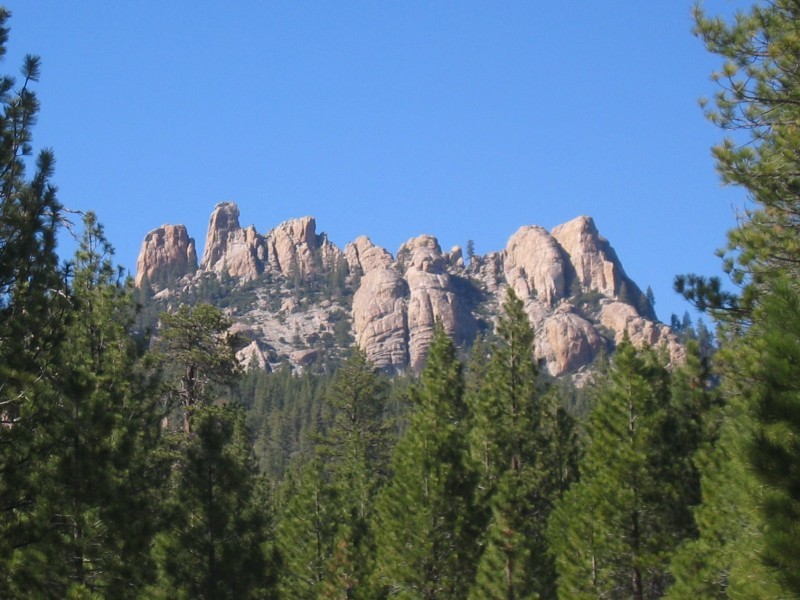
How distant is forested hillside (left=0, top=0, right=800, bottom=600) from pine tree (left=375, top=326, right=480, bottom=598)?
58 mm

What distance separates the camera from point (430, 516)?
27219mm

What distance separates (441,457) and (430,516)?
153cm

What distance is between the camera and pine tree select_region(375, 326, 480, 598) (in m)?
27.3

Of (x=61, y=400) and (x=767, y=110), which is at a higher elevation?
(x=767, y=110)

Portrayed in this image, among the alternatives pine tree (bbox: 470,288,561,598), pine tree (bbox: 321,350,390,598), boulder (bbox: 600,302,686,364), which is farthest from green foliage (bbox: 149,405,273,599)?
boulder (bbox: 600,302,686,364)

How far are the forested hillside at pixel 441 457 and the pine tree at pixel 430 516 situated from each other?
58 mm

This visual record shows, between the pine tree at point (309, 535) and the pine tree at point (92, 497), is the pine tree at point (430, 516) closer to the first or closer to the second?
the pine tree at point (309, 535)

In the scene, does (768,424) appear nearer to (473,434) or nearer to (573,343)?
(473,434)

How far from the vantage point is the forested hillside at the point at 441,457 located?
11.9 meters

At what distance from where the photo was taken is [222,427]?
22156 mm

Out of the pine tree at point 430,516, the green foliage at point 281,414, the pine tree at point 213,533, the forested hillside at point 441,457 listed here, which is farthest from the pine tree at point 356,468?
the green foliage at point 281,414

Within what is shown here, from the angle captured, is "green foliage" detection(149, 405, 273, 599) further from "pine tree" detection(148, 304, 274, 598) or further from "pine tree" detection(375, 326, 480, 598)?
"pine tree" detection(375, 326, 480, 598)

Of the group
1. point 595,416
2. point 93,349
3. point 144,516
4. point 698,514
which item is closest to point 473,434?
point 595,416

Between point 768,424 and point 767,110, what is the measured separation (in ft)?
29.6
